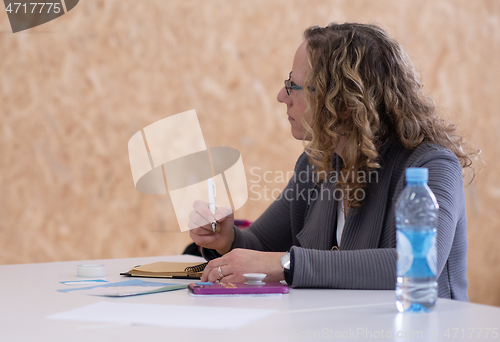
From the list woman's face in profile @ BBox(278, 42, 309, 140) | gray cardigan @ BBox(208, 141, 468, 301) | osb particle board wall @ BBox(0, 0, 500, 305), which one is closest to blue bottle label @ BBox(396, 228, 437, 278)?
gray cardigan @ BBox(208, 141, 468, 301)

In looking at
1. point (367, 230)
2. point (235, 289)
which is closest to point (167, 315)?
point (235, 289)

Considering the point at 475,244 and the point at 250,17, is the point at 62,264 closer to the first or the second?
the point at 250,17

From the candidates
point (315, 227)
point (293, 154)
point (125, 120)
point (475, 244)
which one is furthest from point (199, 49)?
point (475, 244)

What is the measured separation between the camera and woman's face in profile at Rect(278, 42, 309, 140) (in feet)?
4.42

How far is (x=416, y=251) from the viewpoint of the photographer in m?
0.72

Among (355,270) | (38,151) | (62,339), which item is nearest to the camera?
(62,339)

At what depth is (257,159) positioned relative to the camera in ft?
9.26

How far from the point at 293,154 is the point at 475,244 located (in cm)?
136

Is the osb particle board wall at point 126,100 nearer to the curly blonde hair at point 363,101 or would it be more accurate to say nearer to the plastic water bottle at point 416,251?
the curly blonde hair at point 363,101

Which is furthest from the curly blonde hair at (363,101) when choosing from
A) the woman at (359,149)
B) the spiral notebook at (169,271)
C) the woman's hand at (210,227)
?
the spiral notebook at (169,271)

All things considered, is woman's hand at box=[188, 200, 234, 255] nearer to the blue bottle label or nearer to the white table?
the white table

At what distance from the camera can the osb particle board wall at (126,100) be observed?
2.36 meters

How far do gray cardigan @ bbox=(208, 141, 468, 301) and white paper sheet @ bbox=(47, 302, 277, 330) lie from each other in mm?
238

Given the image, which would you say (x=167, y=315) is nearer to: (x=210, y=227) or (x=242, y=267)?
(x=242, y=267)
